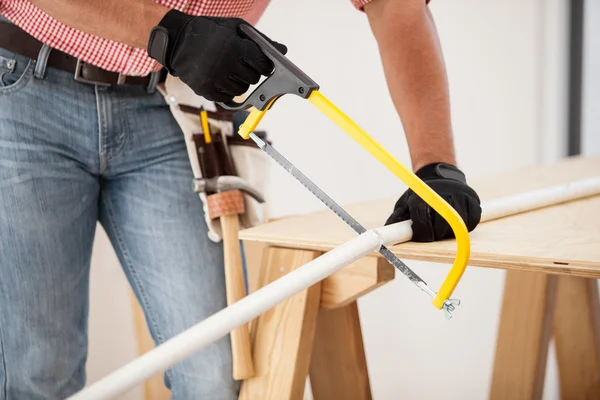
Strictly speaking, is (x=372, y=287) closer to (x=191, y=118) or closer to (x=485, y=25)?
(x=191, y=118)

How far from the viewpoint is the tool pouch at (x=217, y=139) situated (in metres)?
1.08

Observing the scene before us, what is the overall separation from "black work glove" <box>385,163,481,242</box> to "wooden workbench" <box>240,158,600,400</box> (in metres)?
0.02

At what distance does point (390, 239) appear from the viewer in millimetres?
812

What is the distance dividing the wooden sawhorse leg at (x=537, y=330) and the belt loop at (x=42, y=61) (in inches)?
39.7

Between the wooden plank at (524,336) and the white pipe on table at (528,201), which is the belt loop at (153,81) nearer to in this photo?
the white pipe on table at (528,201)

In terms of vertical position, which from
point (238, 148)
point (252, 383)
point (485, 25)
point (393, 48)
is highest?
point (485, 25)

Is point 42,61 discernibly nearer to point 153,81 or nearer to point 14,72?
point 14,72

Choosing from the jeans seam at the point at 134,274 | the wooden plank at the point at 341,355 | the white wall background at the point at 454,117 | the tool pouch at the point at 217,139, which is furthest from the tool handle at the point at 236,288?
the white wall background at the point at 454,117

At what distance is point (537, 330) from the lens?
1.39 meters

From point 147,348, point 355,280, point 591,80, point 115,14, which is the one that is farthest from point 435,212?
point 591,80

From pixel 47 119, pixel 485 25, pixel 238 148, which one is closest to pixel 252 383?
pixel 238 148

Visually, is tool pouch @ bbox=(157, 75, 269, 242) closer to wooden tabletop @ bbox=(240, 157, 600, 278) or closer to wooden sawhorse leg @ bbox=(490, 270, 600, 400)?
wooden tabletop @ bbox=(240, 157, 600, 278)

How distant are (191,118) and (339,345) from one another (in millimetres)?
519

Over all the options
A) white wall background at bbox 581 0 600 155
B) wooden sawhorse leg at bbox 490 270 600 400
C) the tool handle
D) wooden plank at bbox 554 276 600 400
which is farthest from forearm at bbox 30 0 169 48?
white wall background at bbox 581 0 600 155
